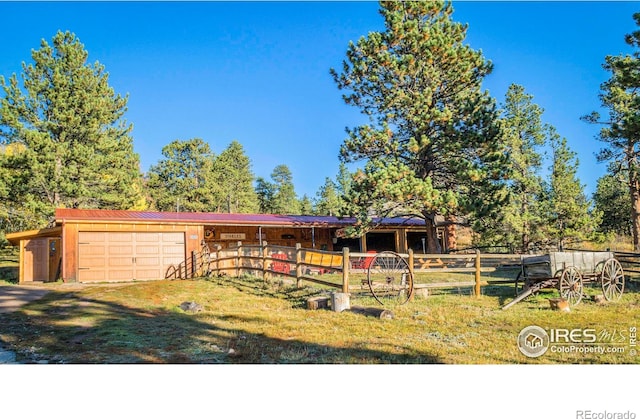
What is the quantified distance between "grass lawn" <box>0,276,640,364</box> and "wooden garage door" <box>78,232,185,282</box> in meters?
5.75

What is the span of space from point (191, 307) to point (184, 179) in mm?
27363

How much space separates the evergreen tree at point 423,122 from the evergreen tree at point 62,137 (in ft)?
42.4

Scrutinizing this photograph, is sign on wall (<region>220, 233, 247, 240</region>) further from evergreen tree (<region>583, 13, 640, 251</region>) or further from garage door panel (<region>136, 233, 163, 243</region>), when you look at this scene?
evergreen tree (<region>583, 13, 640, 251</region>)

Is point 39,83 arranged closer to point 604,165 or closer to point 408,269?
point 408,269

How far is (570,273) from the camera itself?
9.40 m

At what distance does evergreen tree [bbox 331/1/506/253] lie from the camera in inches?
672

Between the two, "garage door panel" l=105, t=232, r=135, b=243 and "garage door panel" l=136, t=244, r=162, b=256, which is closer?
"garage door panel" l=105, t=232, r=135, b=243

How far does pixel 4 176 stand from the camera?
65.8 feet

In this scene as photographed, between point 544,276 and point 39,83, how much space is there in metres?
23.5

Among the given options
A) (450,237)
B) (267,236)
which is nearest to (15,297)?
(267,236)

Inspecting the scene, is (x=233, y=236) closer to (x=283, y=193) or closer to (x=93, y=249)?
(x=93, y=249)

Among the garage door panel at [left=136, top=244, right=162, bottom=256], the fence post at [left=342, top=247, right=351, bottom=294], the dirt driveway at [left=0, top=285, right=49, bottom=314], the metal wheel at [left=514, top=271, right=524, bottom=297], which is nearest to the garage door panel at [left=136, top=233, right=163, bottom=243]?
the garage door panel at [left=136, top=244, right=162, bottom=256]

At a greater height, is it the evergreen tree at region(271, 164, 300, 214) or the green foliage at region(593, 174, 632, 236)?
the evergreen tree at region(271, 164, 300, 214)

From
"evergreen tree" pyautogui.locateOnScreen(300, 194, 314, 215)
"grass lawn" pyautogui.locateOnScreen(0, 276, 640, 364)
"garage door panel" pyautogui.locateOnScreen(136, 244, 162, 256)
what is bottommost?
"grass lawn" pyautogui.locateOnScreen(0, 276, 640, 364)
